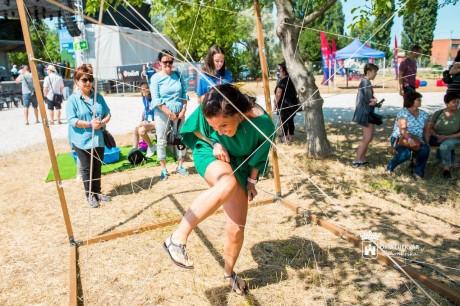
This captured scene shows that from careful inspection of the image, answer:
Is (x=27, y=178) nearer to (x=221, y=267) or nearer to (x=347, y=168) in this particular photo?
Result: (x=221, y=267)

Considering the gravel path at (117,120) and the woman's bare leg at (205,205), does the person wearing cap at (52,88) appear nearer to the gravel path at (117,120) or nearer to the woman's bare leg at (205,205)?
the gravel path at (117,120)

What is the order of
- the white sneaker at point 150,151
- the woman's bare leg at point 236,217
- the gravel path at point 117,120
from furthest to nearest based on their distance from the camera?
the gravel path at point 117,120 < the white sneaker at point 150,151 < the woman's bare leg at point 236,217

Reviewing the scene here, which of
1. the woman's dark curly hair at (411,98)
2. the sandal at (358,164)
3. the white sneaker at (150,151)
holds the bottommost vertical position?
the sandal at (358,164)

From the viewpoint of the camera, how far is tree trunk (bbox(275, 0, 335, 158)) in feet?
18.0

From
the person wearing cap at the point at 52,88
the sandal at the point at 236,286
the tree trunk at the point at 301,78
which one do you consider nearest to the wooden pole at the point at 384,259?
the sandal at the point at 236,286

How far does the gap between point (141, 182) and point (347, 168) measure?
10.4ft

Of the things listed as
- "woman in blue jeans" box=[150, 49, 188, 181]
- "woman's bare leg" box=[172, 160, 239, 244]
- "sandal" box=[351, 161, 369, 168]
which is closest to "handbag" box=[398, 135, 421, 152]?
"sandal" box=[351, 161, 369, 168]

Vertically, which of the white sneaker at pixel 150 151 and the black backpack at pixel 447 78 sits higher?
the black backpack at pixel 447 78

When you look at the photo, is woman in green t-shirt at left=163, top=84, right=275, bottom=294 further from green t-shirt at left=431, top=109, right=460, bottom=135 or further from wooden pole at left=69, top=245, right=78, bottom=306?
green t-shirt at left=431, top=109, right=460, bottom=135

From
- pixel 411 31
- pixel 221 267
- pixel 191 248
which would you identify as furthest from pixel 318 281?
pixel 411 31

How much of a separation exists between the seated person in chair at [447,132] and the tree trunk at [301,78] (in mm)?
1621

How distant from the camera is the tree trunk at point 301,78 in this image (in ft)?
18.0

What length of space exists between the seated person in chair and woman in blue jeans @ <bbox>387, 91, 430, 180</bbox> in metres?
0.21

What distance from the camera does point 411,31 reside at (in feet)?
175
